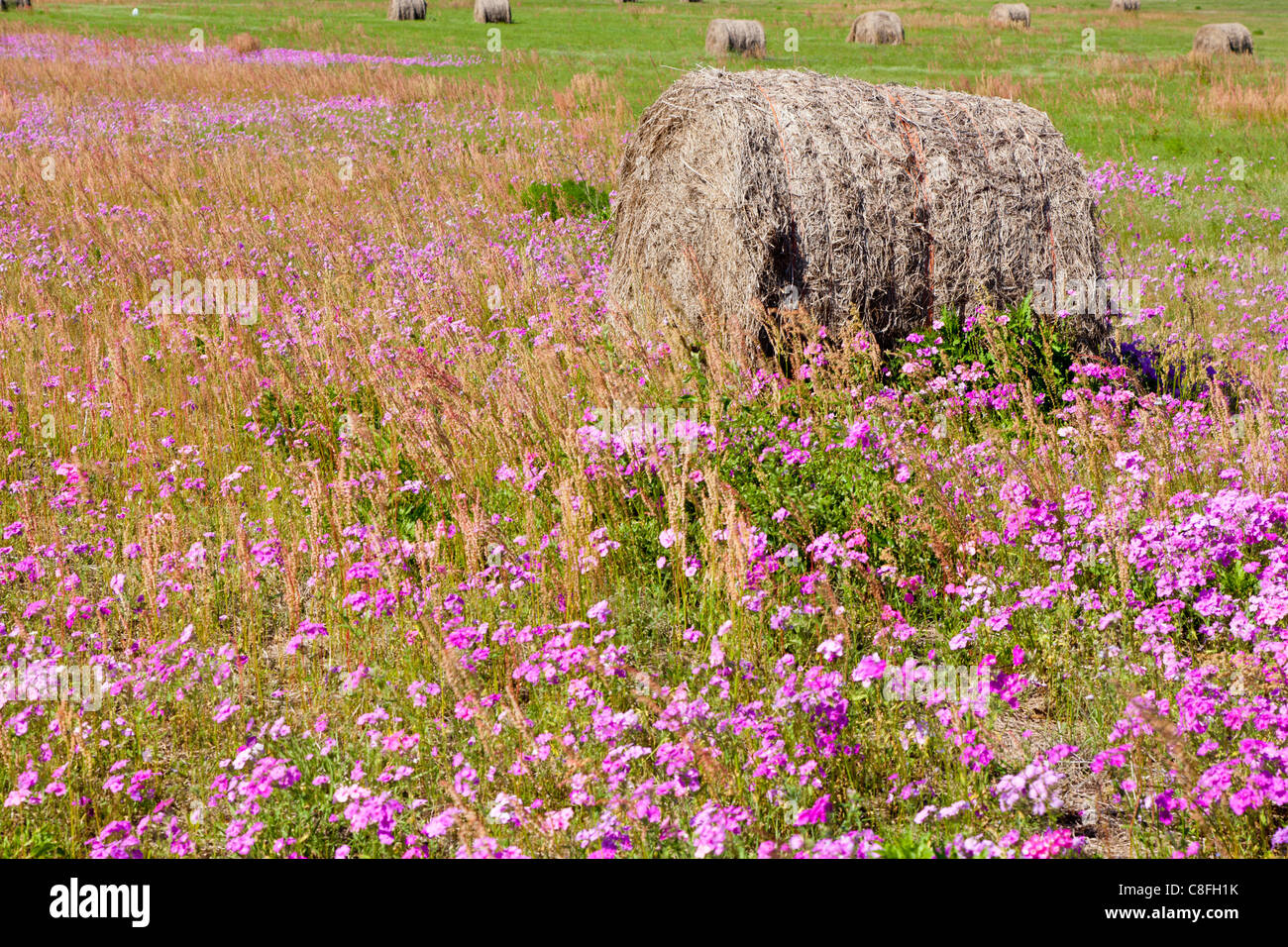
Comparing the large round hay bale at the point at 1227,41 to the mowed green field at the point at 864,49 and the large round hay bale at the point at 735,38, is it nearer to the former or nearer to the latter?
the mowed green field at the point at 864,49

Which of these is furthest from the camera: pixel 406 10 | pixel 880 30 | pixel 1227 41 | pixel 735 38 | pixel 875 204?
pixel 406 10

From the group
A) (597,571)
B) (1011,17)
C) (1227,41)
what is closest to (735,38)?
(1227,41)

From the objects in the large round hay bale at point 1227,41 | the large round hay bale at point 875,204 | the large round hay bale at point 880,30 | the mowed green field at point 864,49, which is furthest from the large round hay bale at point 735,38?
the large round hay bale at point 875,204

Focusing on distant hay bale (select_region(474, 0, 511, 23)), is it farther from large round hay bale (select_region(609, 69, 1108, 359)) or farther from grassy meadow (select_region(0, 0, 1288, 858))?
large round hay bale (select_region(609, 69, 1108, 359))

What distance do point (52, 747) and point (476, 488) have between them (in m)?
2.20

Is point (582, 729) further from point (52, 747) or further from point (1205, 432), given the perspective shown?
point (1205, 432)

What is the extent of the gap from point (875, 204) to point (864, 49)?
32045mm

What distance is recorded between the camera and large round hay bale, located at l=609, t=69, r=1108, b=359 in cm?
653

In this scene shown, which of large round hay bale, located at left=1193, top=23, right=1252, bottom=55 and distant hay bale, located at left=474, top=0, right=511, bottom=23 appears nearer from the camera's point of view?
large round hay bale, located at left=1193, top=23, right=1252, bottom=55

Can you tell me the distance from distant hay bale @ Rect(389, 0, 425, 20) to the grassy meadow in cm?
3915

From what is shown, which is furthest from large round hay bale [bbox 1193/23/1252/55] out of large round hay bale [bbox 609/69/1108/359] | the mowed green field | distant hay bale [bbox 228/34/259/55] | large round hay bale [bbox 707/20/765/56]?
large round hay bale [bbox 609/69/1108/359]

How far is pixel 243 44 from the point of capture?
31.9 metres

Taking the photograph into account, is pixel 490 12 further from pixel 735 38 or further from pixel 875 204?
pixel 875 204

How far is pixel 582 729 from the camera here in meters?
3.47
